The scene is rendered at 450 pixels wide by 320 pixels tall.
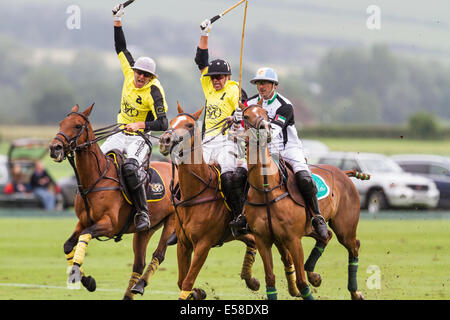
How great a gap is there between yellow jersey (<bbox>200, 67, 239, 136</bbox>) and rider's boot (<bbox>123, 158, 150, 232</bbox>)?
3.81 ft

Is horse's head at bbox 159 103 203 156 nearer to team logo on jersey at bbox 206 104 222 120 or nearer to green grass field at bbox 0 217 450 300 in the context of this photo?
team logo on jersey at bbox 206 104 222 120

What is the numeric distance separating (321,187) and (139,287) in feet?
8.94

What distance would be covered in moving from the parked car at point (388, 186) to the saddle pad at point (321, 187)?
16.8 m

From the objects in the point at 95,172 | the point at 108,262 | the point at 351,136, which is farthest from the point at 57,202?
the point at 351,136

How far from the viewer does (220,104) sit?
10.6 meters

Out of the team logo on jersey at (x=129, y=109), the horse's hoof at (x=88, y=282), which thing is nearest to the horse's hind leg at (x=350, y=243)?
the team logo on jersey at (x=129, y=109)

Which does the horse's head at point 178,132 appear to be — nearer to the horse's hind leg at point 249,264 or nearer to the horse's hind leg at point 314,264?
the horse's hind leg at point 249,264

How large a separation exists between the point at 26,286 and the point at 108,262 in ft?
13.4

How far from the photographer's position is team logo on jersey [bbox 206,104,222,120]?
10.6m

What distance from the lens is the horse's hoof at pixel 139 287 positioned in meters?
10.6

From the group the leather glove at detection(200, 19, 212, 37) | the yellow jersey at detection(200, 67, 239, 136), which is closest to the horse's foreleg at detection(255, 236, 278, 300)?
the yellow jersey at detection(200, 67, 239, 136)

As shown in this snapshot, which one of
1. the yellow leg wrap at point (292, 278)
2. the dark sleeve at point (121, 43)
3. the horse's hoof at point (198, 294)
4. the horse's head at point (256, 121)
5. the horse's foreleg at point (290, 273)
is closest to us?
the horse's head at point (256, 121)

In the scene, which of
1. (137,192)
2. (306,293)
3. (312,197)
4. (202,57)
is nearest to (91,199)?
(137,192)
